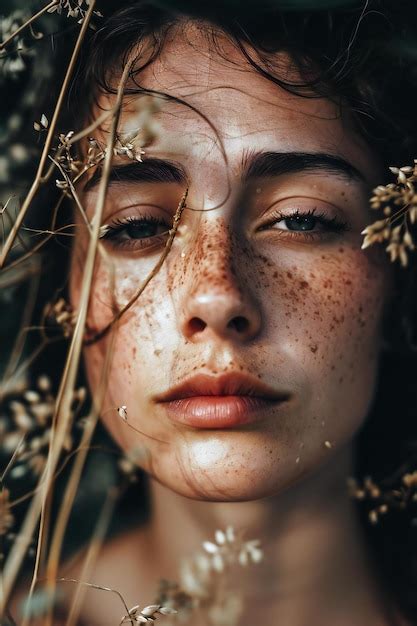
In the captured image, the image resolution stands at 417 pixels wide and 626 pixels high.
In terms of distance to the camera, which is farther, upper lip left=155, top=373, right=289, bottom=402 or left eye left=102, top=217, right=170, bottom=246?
left eye left=102, top=217, right=170, bottom=246

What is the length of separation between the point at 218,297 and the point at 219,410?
211 millimetres

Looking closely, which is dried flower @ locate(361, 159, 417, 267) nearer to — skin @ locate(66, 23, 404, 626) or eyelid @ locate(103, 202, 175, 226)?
skin @ locate(66, 23, 404, 626)

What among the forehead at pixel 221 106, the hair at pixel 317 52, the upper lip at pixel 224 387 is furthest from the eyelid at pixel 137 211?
the upper lip at pixel 224 387

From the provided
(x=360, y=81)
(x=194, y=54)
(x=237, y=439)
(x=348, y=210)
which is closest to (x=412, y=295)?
(x=348, y=210)

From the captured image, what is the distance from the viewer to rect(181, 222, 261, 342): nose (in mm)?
1138

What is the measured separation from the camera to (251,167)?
1212 mm

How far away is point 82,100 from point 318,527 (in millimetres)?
1105

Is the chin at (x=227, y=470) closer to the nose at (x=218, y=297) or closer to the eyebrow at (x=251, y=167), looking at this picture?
the nose at (x=218, y=297)

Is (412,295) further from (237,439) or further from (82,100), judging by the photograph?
(82,100)

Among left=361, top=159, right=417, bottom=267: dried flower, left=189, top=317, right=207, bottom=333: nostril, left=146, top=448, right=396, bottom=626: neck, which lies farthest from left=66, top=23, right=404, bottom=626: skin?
left=146, top=448, right=396, bottom=626: neck

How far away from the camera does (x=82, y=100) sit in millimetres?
1366

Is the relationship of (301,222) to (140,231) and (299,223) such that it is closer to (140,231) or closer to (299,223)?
(299,223)

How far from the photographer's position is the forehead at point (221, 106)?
121cm

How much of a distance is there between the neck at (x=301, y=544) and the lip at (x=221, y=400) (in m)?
0.38
